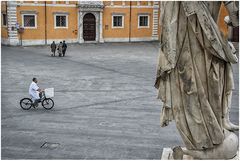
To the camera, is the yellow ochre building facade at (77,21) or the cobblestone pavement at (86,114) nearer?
the cobblestone pavement at (86,114)

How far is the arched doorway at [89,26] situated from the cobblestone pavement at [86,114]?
13.8 metres

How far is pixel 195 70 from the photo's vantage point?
179 inches

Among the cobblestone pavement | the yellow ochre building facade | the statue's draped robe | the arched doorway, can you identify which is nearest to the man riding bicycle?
the cobblestone pavement

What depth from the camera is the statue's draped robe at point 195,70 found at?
441cm

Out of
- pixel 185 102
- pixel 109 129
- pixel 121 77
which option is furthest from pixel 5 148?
pixel 121 77

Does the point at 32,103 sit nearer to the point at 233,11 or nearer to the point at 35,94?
the point at 35,94

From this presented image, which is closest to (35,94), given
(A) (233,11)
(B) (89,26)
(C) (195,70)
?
(C) (195,70)

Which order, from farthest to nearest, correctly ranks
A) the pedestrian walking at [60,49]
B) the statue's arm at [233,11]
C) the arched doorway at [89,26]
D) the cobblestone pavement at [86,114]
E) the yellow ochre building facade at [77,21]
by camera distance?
Answer: the arched doorway at [89,26] < the yellow ochre building facade at [77,21] < the pedestrian walking at [60,49] < the cobblestone pavement at [86,114] < the statue's arm at [233,11]

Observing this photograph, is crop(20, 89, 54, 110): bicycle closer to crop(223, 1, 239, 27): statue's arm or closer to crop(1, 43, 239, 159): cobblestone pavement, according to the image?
crop(1, 43, 239, 159): cobblestone pavement

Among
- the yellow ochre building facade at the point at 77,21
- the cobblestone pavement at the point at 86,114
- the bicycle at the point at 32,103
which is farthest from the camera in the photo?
the yellow ochre building facade at the point at 77,21

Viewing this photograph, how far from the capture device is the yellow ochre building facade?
3578 centimetres

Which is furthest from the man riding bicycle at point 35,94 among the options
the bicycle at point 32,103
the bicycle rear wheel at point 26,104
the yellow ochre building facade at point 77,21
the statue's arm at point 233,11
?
the yellow ochre building facade at point 77,21

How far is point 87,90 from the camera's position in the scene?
57.4 ft

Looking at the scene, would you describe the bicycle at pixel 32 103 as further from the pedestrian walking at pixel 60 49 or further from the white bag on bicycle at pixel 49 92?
the pedestrian walking at pixel 60 49
